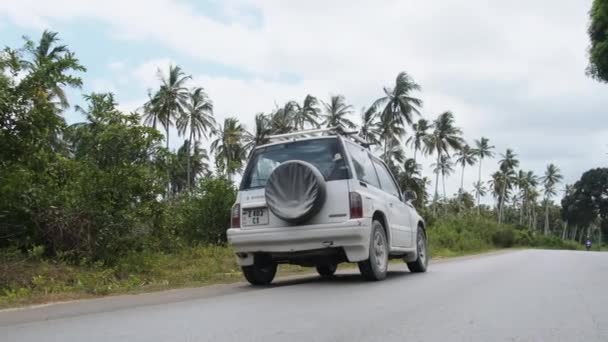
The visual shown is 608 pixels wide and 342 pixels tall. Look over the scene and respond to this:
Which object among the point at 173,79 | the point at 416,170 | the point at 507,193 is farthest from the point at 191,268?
the point at 507,193

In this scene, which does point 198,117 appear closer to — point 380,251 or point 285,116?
point 285,116

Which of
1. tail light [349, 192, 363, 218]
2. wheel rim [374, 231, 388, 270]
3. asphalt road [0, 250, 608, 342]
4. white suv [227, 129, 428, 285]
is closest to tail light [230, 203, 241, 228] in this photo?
white suv [227, 129, 428, 285]

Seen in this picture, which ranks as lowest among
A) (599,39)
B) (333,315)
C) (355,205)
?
(333,315)

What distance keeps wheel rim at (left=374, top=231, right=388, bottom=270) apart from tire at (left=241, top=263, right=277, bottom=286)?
1541 mm

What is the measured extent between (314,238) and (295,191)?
25.3 inches

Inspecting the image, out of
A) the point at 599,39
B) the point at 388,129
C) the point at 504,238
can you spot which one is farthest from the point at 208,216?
the point at 504,238

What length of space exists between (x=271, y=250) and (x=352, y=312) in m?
2.52

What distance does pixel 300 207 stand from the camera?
761 cm

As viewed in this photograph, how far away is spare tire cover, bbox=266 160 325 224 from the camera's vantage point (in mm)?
7609

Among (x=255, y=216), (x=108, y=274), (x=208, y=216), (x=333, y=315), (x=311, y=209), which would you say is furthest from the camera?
(x=208, y=216)

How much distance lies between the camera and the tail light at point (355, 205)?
763 centimetres

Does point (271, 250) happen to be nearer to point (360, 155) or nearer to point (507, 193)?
point (360, 155)

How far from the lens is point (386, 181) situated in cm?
962

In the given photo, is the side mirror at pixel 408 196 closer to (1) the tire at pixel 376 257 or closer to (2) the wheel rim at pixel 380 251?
(1) the tire at pixel 376 257
